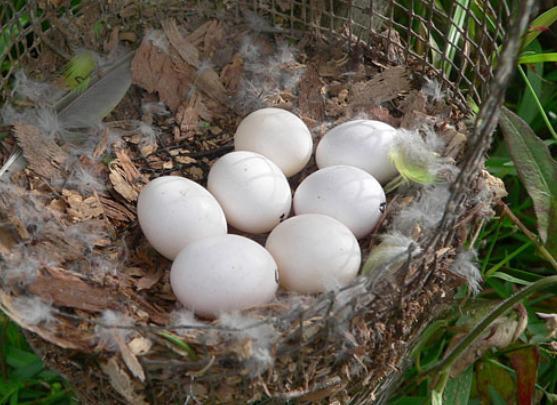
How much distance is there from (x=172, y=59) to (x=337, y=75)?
1.14 ft

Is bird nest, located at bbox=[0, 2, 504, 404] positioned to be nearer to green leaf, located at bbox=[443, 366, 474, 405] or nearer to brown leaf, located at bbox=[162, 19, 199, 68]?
brown leaf, located at bbox=[162, 19, 199, 68]

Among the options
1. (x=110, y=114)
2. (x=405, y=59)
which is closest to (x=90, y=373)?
(x=110, y=114)

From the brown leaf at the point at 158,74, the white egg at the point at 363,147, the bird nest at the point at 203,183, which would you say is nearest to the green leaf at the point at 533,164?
the bird nest at the point at 203,183

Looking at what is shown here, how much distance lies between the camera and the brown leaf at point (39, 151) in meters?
1.37

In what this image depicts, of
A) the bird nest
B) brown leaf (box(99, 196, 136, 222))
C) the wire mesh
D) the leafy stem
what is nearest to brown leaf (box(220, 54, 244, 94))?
Answer: the bird nest

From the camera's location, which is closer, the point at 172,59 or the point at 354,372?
the point at 354,372

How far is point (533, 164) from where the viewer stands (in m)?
1.42

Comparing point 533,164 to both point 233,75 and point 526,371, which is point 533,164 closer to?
point 526,371

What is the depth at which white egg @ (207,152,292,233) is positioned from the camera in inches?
50.8

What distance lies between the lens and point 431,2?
1476 mm

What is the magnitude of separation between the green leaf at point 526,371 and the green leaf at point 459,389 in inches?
3.5

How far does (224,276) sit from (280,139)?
340mm

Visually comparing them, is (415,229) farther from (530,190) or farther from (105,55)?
(105,55)

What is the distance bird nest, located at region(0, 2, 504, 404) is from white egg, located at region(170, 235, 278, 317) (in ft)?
0.09
